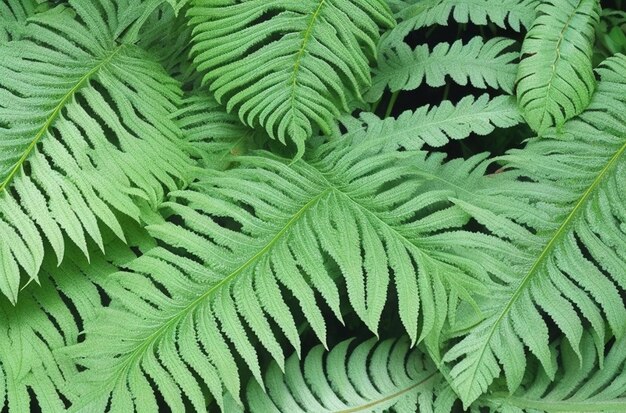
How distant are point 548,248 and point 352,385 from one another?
1.45ft

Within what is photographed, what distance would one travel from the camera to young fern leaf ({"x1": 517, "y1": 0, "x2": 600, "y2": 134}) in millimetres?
1333

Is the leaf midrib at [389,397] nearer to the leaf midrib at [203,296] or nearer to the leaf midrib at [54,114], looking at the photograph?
the leaf midrib at [203,296]

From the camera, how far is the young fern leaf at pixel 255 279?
3.61ft

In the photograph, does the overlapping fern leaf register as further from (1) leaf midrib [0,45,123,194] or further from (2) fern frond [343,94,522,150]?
(2) fern frond [343,94,522,150]

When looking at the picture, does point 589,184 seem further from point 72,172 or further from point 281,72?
point 72,172

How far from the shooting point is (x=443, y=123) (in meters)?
1.41

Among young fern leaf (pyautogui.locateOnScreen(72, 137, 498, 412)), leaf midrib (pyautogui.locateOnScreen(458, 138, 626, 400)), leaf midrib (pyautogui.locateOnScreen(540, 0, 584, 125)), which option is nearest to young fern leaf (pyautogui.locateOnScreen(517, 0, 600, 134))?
leaf midrib (pyautogui.locateOnScreen(540, 0, 584, 125))

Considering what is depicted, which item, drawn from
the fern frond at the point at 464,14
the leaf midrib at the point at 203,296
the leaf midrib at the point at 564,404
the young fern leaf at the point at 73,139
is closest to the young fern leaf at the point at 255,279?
the leaf midrib at the point at 203,296

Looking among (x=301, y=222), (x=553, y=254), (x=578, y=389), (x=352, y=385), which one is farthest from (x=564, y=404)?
(x=301, y=222)

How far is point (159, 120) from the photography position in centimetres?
138

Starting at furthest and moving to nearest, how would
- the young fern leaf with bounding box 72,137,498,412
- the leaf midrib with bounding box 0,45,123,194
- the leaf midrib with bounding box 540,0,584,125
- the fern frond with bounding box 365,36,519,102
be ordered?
the fern frond with bounding box 365,36,519,102 → the leaf midrib with bounding box 540,0,584,125 → the leaf midrib with bounding box 0,45,123,194 → the young fern leaf with bounding box 72,137,498,412

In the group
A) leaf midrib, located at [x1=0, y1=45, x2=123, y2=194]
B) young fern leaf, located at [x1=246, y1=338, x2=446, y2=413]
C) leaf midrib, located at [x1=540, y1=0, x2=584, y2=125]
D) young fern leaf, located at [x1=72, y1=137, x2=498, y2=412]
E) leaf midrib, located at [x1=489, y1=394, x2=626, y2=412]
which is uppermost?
leaf midrib, located at [x1=0, y1=45, x2=123, y2=194]

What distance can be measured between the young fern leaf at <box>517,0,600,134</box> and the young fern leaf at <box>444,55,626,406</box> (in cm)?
5

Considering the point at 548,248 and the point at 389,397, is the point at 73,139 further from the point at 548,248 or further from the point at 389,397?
the point at 548,248
